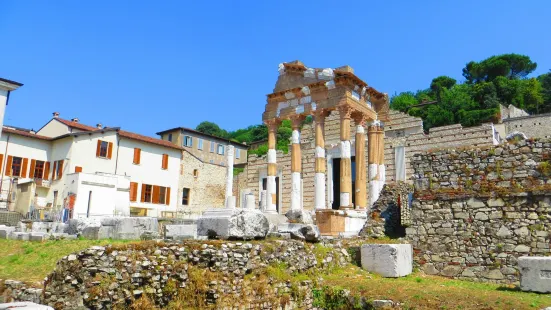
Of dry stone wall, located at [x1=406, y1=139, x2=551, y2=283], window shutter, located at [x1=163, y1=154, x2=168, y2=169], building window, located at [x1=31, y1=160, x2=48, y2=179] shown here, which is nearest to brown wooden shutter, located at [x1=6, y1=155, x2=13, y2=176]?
building window, located at [x1=31, y1=160, x2=48, y2=179]

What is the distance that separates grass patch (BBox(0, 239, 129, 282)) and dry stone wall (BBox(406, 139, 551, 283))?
854cm

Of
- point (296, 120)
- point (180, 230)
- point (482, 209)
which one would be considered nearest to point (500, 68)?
point (296, 120)

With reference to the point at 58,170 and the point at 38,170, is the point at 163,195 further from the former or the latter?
the point at 38,170

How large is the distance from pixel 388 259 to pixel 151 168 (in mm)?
28836

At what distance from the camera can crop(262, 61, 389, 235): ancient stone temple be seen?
68.8ft

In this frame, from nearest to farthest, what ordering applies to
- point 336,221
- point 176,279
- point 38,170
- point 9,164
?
point 176,279 < point 336,221 < point 9,164 < point 38,170

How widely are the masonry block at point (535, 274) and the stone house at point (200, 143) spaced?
37366mm

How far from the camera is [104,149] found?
32.8m

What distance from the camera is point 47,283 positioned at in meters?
7.14

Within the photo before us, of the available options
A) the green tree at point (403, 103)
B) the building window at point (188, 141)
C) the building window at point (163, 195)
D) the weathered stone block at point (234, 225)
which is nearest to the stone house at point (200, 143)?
the building window at point (188, 141)

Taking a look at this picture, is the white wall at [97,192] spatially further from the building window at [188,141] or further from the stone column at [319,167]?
the building window at [188,141]

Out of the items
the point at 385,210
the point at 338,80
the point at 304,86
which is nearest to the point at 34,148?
the point at 304,86

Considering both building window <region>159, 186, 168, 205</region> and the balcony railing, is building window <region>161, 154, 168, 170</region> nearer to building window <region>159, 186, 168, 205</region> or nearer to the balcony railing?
building window <region>159, 186, 168, 205</region>

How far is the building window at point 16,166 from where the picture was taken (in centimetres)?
3052
